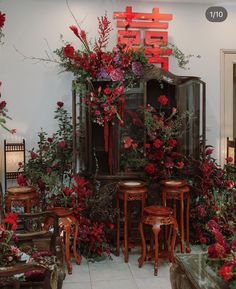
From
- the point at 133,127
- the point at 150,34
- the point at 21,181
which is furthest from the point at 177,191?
the point at 150,34

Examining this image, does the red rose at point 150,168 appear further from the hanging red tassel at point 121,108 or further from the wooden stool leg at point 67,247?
the wooden stool leg at point 67,247

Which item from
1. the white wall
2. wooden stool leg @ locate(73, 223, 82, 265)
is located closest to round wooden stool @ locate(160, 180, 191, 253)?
wooden stool leg @ locate(73, 223, 82, 265)

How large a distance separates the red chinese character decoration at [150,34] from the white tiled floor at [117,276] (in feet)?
8.32

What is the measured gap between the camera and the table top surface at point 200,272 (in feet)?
6.81

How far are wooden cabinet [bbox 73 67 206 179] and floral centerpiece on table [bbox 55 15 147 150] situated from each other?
0.13m

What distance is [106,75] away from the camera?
4.17m

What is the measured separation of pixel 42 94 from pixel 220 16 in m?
2.64

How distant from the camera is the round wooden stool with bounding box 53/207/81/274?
3662 millimetres

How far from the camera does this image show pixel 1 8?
4859 mm

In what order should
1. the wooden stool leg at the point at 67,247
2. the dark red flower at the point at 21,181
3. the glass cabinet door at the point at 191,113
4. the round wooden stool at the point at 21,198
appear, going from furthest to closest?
the glass cabinet door at the point at 191,113, the dark red flower at the point at 21,181, the round wooden stool at the point at 21,198, the wooden stool leg at the point at 67,247

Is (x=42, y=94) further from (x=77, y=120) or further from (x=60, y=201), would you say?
(x=60, y=201)

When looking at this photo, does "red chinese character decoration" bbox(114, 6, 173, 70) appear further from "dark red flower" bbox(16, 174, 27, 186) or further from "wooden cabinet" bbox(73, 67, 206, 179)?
"dark red flower" bbox(16, 174, 27, 186)

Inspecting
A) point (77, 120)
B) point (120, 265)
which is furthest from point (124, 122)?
point (120, 265)

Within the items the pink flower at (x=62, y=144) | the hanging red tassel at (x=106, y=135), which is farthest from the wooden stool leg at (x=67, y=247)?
the pink flower at (x=62, y=144)
